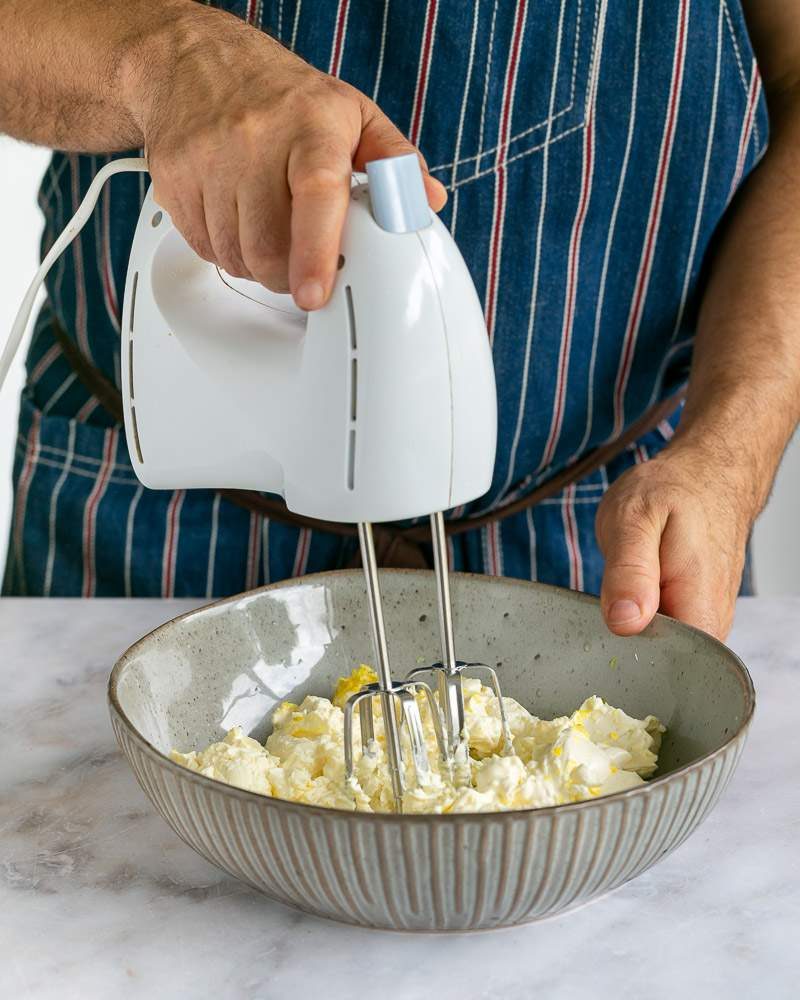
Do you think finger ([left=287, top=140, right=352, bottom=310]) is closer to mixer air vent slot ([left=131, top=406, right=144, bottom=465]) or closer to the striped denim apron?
mixer air vent slot ([left=131, top=406, right=144, bottom=465])

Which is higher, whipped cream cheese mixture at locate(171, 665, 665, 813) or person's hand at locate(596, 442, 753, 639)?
person's hand at locate(596, 442, 753, 639)

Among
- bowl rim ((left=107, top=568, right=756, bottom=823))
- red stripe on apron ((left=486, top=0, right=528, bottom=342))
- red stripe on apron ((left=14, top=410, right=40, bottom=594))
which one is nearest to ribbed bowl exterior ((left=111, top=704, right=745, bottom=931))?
bowl rim ((left=107, top=568, right=756, bottom=823))

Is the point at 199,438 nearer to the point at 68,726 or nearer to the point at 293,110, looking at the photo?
the point at 293,110

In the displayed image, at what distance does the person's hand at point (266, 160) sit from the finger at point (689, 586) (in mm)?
330

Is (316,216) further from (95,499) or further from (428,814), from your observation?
(95,499)

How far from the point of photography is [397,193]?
0.55 metres

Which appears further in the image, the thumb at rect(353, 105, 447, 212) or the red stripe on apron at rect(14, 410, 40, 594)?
the red stripe on apron at rect(14, 410, 40, 594)

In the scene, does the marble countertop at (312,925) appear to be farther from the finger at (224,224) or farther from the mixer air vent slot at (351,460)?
the finger at (224,224)

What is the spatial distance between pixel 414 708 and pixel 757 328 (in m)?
0.54

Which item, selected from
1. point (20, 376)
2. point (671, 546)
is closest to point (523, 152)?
point (671, 546)

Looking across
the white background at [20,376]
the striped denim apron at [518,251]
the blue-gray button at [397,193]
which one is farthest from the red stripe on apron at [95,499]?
the white background at [20,376]

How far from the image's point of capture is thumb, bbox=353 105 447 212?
59 centimetres

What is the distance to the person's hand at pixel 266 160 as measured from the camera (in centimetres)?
55

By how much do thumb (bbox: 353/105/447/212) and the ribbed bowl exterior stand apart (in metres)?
0.29
